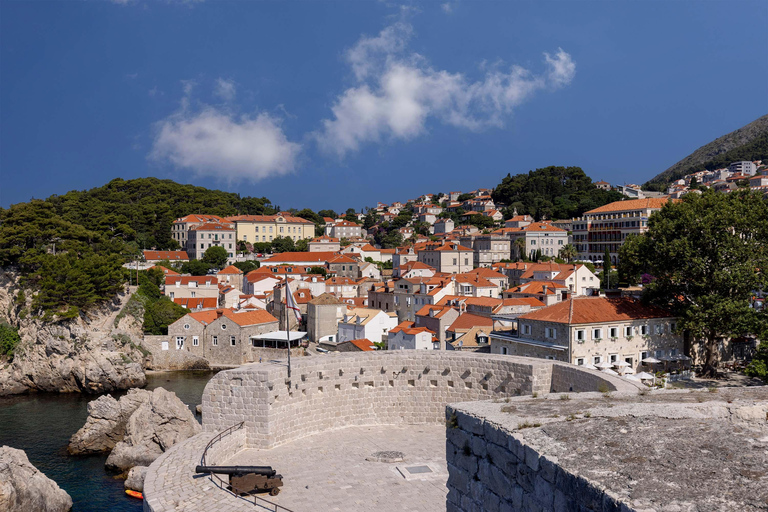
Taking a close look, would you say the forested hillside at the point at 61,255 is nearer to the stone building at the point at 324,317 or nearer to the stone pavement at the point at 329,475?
the stone building at the point at 324,317

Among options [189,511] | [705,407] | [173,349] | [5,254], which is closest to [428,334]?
[173,349]

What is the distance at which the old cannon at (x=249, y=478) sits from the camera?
916 centimetres

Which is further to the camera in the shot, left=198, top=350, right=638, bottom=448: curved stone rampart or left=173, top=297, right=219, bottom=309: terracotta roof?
left=173, top=297, right=219, bottom=309: terracotta roof

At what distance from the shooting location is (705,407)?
4770mm

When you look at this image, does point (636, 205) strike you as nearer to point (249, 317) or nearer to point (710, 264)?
point (249, 317)

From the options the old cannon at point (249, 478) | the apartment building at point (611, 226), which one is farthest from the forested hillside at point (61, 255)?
the apartment building at point (611, 226)

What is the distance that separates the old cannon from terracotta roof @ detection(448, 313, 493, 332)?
21982 mm

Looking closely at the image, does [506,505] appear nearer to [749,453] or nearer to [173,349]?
[749,453]

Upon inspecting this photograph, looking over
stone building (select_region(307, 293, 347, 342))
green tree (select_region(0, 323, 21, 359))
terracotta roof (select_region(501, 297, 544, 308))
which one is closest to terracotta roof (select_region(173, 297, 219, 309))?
stone building (select_region(307, 293, 347, 342))

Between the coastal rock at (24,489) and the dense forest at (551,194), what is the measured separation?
8854 cm

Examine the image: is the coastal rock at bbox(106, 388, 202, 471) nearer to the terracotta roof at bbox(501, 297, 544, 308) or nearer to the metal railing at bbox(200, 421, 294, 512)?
the metal railing at bbox(200, 421, 294, 512)

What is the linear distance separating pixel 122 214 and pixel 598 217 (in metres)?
65.2

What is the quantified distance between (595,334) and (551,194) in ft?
293

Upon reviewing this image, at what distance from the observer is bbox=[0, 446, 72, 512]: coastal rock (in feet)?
50.2
